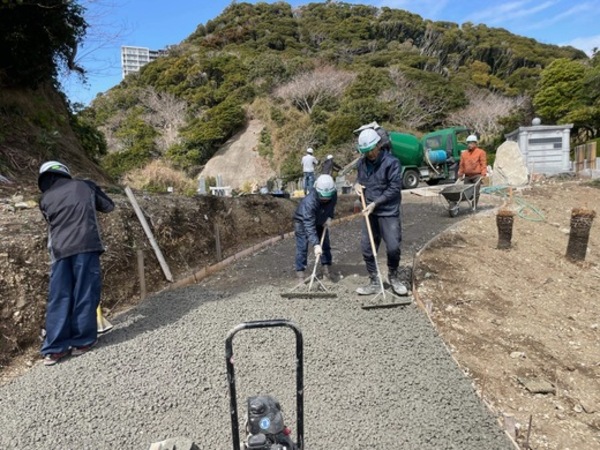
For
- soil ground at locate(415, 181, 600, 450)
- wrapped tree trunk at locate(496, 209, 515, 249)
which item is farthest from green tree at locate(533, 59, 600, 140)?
wrapped tree trunk at locate(496, 209, 515, 249)

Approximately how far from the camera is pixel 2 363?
3520 millimetres

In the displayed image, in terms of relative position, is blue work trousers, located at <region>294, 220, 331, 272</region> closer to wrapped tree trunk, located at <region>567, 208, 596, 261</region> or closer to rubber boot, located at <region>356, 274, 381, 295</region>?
rubber boot, located at <region>356, 274, 381, 295</region>

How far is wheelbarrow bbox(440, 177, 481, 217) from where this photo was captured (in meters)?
8.82

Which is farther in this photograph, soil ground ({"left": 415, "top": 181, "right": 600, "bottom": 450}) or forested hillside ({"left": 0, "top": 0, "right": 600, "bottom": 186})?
forested hillside ({"left": 0, "top": 0, "right": 600, "bottom": 186})

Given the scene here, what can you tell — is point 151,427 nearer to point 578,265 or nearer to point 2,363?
point 2,363

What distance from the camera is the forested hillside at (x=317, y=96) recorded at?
25.8 m

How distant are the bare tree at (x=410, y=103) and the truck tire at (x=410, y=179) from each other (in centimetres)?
1564

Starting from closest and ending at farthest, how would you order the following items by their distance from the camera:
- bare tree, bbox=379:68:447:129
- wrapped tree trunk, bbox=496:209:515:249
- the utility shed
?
wrapped tree trunk, bbox=496:209:515:249 < the utility shed < bare tree, bbox=379:68:447:129

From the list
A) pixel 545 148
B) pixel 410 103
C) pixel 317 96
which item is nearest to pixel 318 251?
pixel 545 148

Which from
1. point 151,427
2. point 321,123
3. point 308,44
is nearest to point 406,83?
point 321,123

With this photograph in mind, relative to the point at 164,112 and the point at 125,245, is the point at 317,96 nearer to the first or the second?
the point at 164,112

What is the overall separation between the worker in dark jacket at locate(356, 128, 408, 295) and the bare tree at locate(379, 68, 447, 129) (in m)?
26.9

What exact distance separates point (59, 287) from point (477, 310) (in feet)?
13.6

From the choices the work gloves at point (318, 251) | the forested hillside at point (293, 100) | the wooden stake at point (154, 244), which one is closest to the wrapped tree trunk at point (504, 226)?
the work gloves at point (318, 251)
